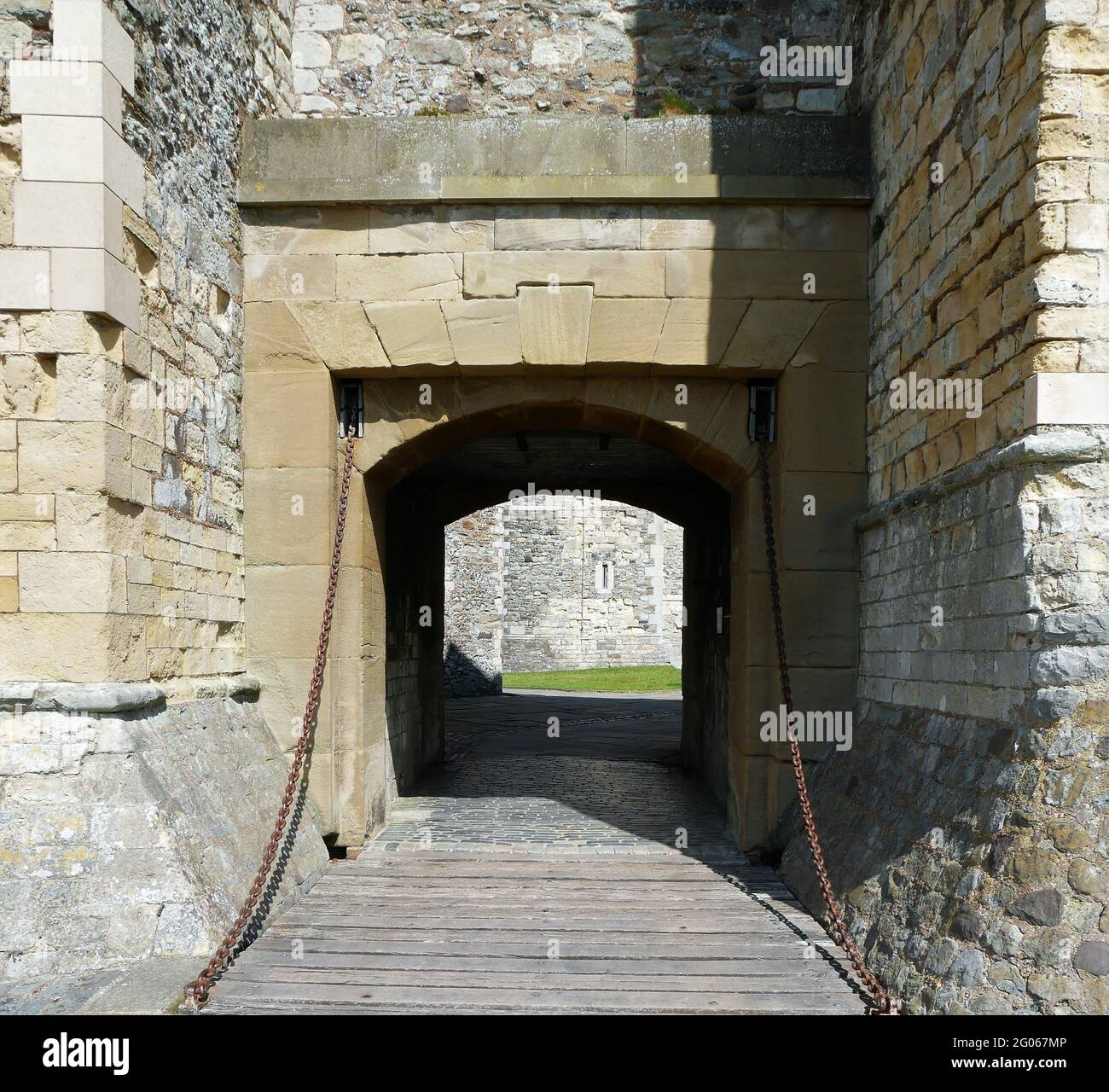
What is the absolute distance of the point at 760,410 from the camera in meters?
6.03

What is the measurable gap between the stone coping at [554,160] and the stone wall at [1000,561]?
3.02 ft

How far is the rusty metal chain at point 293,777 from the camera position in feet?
12.3

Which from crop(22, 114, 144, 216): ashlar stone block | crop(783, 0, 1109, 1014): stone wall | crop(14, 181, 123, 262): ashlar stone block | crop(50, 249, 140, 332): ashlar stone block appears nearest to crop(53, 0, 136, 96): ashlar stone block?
crop(22, 114, 144, 216): ashlar stone block

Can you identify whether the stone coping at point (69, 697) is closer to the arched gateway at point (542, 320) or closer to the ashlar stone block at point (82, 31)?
the arched gateway at point (542, 320)

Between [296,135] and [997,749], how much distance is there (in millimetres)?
4802

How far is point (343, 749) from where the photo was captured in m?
5.93

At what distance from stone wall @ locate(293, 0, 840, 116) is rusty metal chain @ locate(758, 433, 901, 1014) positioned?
2.29 meters

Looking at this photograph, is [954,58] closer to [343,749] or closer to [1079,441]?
[1079,441]

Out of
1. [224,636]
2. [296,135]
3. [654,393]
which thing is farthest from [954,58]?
[224,636]

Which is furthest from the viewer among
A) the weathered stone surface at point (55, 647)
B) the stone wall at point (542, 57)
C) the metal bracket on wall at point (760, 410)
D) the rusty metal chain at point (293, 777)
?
the stone wall at point (542, 57)

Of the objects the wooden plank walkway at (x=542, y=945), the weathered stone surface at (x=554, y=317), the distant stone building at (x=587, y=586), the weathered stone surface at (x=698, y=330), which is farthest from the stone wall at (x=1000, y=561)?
the distant stone building at (x=587, y=586)

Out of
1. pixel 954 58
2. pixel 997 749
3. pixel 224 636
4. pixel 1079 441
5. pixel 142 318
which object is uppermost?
pixel 954 58

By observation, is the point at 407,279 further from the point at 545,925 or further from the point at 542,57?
the point at 545,925

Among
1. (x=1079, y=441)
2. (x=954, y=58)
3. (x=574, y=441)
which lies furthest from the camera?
(x=574, y=441)
